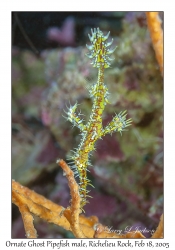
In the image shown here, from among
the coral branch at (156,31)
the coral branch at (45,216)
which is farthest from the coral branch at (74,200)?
the coral branch at (156,31)

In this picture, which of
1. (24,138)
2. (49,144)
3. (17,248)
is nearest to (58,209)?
(17,248)

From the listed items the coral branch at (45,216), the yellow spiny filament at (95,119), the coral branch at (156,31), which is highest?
the coral branch at (156,31)

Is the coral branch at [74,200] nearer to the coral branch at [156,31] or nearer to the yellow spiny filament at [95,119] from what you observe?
the yellow spiny filament at [95,119]

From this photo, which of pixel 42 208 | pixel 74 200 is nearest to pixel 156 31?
pixel 74 200

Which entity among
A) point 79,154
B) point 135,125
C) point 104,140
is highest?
point 135,125

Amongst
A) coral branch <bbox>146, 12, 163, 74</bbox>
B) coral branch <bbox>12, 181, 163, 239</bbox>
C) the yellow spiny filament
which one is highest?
coral branch <bbox>146, 12, 163, 74</bbox>

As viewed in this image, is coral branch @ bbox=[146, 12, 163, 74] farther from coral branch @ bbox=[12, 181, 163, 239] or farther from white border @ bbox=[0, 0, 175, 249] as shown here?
coral branch @ bbox=[12, 181, 163, 239]

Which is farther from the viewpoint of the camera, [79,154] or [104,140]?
[104,140]

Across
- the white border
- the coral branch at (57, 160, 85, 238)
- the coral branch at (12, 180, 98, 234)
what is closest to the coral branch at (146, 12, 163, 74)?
the white border
